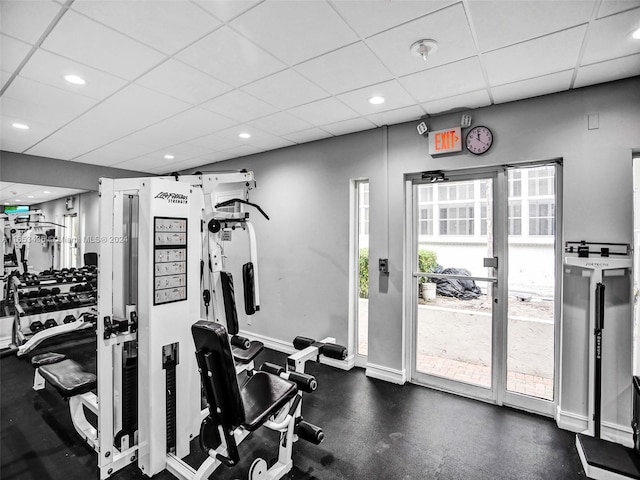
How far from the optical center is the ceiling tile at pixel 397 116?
2994mm

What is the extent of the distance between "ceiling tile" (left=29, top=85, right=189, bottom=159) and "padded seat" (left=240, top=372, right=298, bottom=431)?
2.35 m

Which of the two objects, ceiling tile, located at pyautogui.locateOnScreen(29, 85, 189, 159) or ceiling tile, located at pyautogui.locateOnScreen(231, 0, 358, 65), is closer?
ceiling tile, located at pyautogui.locateOnScreen(231, 0, 358, 65)

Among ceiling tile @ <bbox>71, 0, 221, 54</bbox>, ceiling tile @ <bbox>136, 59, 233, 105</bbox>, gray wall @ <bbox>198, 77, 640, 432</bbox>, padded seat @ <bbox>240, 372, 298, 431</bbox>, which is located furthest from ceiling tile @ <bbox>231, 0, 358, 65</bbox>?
padded seat @ <bbox>240, 372, 298, 431</bbox>

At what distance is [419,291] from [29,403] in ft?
12.7

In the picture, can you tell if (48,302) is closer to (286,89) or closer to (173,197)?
(173,197)

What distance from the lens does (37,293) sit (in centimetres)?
480

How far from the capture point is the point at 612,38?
1851mm

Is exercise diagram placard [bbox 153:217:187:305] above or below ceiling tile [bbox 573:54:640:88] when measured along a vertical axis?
below

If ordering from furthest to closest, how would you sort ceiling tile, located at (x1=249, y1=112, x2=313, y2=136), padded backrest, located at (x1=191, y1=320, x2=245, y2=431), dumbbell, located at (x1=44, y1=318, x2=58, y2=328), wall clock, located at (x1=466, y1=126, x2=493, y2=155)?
dumbbell, located at (x1=44, y1=318, x2=58, y2=328)
ceiling tile, located at (x1=249, y1=112, x2=313, y2=136)
wall clock, located at (x1=466, y1=126, x2=493, y2=155)
padded backrest, located at (x1=191, y1=320, x2=245, y2=431)

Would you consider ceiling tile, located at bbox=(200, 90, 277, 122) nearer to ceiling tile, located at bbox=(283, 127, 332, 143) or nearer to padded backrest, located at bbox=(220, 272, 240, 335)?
ceiling tile, located at bbox=(283, 127, 332, 143)

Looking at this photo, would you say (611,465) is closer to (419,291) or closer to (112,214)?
(419,291)

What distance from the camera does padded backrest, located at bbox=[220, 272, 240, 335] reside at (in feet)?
8.86

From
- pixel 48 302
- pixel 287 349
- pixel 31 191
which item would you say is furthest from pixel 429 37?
pixel 31 191

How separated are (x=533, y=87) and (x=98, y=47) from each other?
3.06 m
